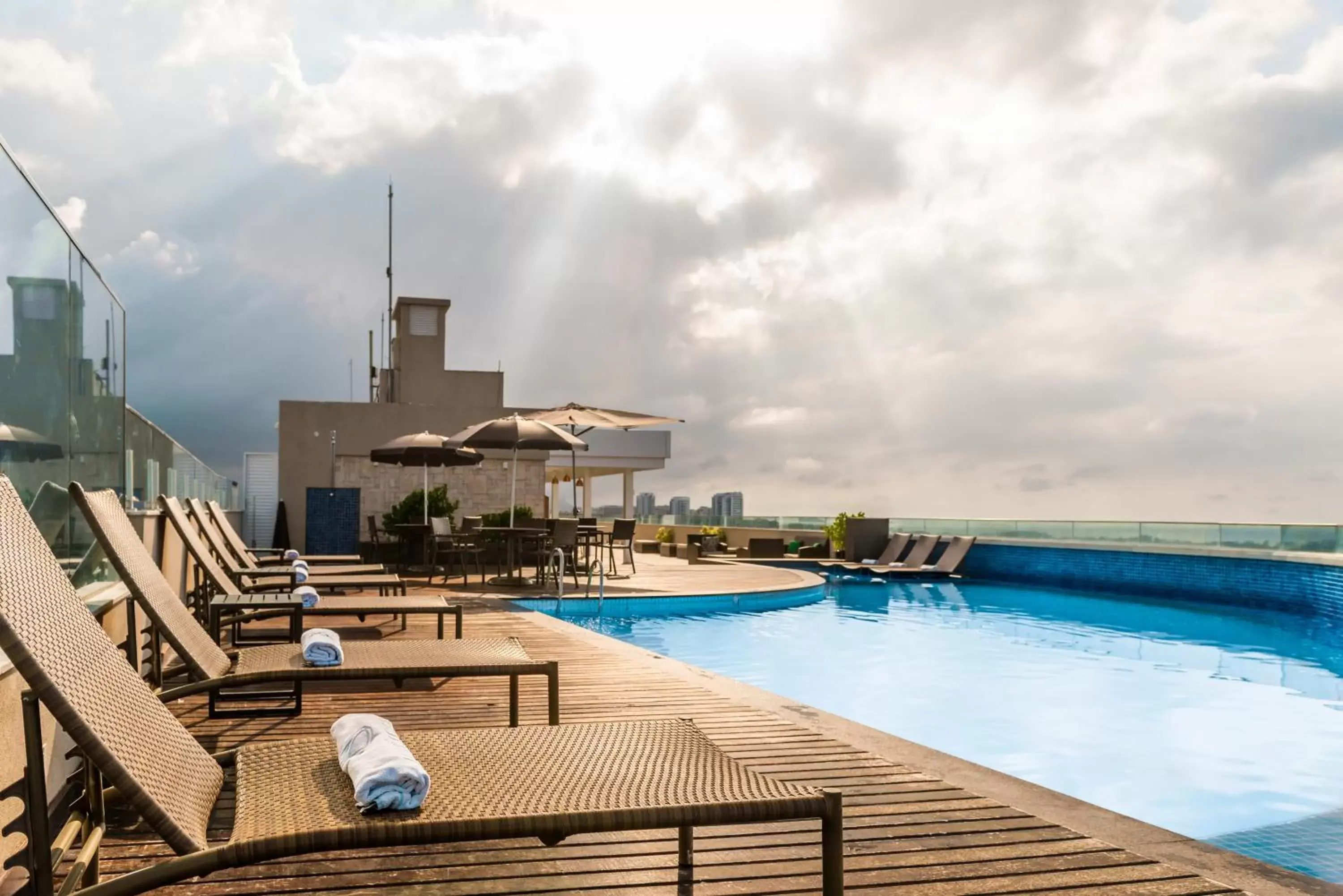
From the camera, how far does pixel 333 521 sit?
16.6m

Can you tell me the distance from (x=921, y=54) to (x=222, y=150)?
11.2 meters

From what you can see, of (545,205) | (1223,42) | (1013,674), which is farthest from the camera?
(545,205)

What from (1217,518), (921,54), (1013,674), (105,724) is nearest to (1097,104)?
(921,54)

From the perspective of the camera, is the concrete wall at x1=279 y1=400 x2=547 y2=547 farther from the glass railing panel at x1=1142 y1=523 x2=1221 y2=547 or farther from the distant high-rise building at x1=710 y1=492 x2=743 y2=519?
the glass railing panel at x1=1142 y1=523 x2=1221 y2=547

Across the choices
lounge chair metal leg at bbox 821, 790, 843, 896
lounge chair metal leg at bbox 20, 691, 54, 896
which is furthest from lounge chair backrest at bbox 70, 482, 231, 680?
lounge chair metal leg at bbox 821, 790, 843, 896

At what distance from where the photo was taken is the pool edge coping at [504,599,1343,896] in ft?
8.43

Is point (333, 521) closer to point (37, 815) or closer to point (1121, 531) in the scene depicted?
point (1121, 531)

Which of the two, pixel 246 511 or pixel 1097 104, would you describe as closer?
pixel 1097 104

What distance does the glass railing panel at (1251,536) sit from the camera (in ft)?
46.3

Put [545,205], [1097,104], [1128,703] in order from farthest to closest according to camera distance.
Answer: [545,205]
[1097,104]
[1128,703]

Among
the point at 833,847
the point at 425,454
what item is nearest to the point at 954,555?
the point at 425,454

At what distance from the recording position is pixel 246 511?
1823cm

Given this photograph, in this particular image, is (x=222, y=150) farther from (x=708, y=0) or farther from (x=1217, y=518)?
(x=1217, y=518)

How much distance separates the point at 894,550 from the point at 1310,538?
751cm
